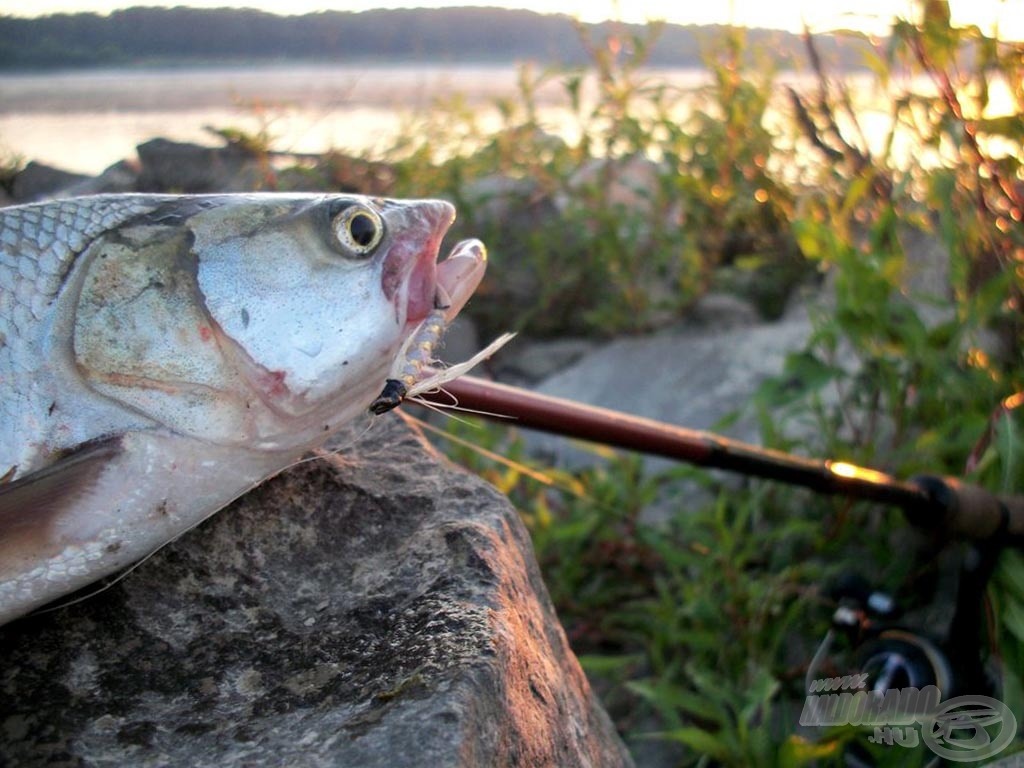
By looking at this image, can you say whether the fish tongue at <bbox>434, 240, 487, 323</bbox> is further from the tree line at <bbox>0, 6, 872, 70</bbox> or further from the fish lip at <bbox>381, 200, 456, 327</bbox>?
the tree line at <bbox>0, 6, 872, 70</bbox>

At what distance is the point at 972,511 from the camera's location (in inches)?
91.7

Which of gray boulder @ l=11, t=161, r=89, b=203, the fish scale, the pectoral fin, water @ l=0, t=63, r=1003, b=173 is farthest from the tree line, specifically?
the pectoral fin

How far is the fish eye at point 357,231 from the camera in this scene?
135cm

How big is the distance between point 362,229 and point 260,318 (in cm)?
19

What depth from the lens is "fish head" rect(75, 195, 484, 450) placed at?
131 centimetres

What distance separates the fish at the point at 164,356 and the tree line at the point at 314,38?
8.61 ft

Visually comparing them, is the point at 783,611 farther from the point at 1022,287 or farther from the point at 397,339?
the point at 397,339

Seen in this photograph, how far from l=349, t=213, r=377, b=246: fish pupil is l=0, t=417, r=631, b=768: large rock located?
511 millimetres

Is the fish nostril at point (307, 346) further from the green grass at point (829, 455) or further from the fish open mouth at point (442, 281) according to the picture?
the green grass at point (829, 455)

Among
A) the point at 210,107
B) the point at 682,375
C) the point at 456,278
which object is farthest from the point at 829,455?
the point at 210,107

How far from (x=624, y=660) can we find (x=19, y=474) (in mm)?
1890

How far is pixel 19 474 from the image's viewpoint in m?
1.28

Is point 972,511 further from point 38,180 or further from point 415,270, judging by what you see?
point 38,180

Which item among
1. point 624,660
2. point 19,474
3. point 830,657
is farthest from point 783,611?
point 19,474
